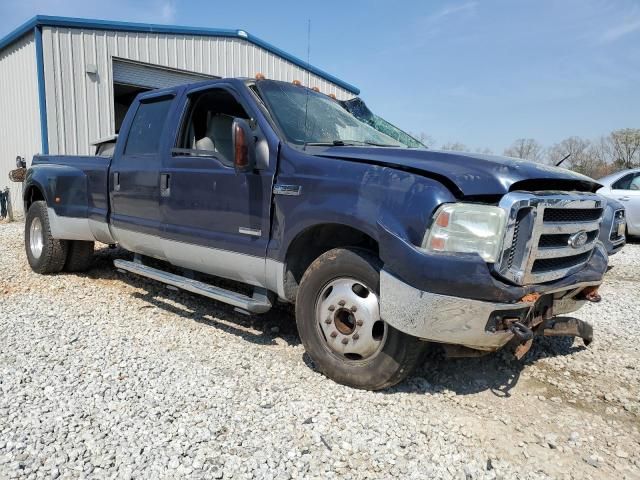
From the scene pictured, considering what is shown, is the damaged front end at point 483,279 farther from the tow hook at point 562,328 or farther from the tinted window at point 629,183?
the tinted window at point 629,183

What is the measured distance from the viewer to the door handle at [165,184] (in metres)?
4.34

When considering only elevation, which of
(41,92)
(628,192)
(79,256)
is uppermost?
(41,92)

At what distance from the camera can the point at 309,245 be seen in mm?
3494

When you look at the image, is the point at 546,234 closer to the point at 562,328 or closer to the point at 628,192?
the point at 562,328

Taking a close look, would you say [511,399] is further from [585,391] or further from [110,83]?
[110,83]

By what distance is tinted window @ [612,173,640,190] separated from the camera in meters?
9.98

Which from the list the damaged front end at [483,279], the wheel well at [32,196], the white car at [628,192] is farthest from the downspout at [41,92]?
the white car at [628,192]

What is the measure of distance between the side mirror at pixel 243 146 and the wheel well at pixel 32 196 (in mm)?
3887

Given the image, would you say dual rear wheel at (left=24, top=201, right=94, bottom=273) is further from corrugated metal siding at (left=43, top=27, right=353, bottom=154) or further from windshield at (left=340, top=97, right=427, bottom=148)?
corrugated metal siding at (left=43, top=27, right=353, bottom=154)

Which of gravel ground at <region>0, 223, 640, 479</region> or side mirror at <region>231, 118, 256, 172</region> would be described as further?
side mirror at <region>231, 118, 256, 172</region>

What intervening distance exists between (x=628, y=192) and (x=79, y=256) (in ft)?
32.8

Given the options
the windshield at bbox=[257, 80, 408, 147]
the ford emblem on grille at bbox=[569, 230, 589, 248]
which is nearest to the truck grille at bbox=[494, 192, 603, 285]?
the ford emblem on grille at bbox=[569, 230, 589, 248]

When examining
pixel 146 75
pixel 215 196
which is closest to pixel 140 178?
pixel 215 196

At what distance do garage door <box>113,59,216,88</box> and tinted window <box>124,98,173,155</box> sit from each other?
25.6ft
